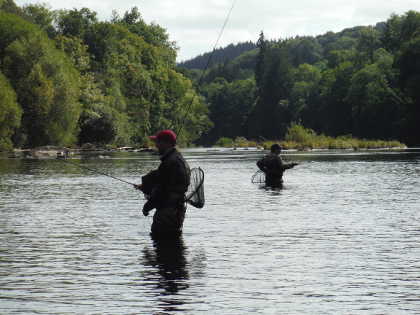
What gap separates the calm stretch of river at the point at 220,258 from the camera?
11.9m

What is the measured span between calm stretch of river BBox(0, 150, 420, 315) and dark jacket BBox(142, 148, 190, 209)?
102 cm

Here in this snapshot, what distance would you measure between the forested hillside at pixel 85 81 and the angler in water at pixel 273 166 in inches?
768

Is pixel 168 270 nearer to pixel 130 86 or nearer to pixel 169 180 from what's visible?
pixel 169 180

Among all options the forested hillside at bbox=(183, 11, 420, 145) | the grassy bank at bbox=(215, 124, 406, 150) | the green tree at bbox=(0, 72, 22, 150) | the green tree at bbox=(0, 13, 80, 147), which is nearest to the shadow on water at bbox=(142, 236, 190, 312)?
the green tree at bbox=(0, 72, 22, 150)

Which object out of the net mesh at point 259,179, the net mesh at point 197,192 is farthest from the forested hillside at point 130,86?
the net mesh at point 197,192

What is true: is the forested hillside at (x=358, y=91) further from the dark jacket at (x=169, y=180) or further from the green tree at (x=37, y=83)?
the dark jacket at (x=169, y=180)

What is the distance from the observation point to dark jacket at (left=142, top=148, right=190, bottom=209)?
16.5 meters

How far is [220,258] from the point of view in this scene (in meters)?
16.0

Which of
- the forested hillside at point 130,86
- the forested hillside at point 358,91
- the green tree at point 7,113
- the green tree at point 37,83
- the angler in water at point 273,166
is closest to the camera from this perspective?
the angler in water at point 273,166

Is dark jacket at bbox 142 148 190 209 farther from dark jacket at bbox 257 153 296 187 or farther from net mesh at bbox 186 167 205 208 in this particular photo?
dark jacket at bbox 257 153 296 187

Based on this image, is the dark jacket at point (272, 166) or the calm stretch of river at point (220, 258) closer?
the calm stretch of river at point (220, 258)

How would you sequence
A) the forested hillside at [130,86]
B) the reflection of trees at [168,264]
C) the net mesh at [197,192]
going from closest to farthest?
the reflection of trees at [168,264] < the net mesh at [197,192] < the forested hillside at [130,86]

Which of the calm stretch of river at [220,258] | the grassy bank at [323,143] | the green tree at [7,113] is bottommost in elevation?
the calm stretch of river at [220,258]

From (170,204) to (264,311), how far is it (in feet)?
19.3
